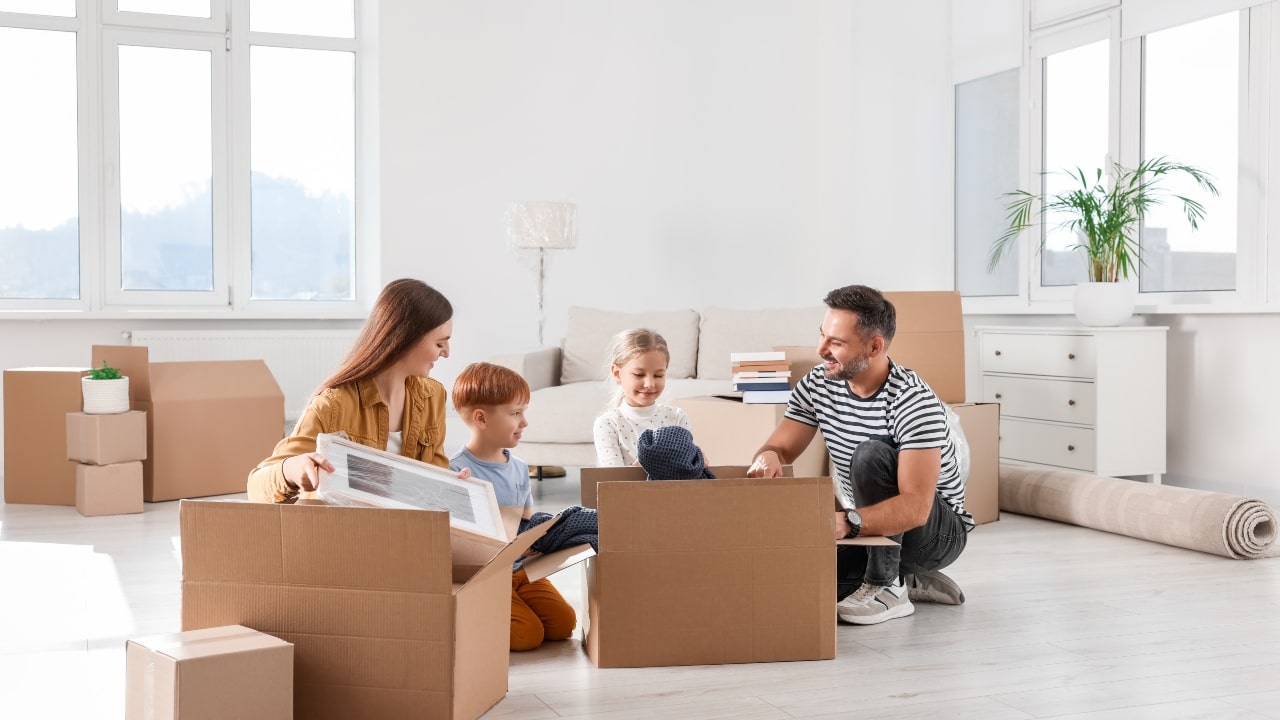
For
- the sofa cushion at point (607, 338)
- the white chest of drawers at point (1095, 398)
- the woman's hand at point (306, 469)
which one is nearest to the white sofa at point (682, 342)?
the sofa cushion at point (607, 338)

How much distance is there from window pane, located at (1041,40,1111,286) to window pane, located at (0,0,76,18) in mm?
4763

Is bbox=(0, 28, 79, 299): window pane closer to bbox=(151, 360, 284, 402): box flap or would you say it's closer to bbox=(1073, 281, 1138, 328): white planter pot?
bbox=(151, 360, 284, 402): box flap

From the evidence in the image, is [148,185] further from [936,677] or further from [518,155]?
[936,677]

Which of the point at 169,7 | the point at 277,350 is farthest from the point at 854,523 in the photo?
the point at 169,7

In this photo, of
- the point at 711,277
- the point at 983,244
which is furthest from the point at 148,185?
the point at 983,244

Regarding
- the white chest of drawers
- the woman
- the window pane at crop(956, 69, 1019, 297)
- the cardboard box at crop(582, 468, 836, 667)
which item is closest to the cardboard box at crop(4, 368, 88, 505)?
the woman

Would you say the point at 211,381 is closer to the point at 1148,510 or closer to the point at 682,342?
the point at 682,342

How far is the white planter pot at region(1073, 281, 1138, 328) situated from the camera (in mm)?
4453

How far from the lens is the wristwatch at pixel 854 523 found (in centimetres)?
233

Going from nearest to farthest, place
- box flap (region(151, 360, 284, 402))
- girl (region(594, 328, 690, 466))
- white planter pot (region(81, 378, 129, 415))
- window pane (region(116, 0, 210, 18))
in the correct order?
girl (region(594, 328, 690, 466)) < white planter pot (region(81, 378, 129, 415)) < box flap (region(151, 360, 284, 402)) < window pane (region(116, 0, 210, 18))

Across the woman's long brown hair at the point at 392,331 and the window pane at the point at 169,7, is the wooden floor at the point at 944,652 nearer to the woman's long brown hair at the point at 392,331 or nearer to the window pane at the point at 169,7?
the woman's long brown hair at the point at 392,331

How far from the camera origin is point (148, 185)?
18.6 ft

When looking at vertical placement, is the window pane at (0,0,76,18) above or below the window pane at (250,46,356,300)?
above

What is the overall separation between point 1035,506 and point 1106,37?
2358 millimetres
